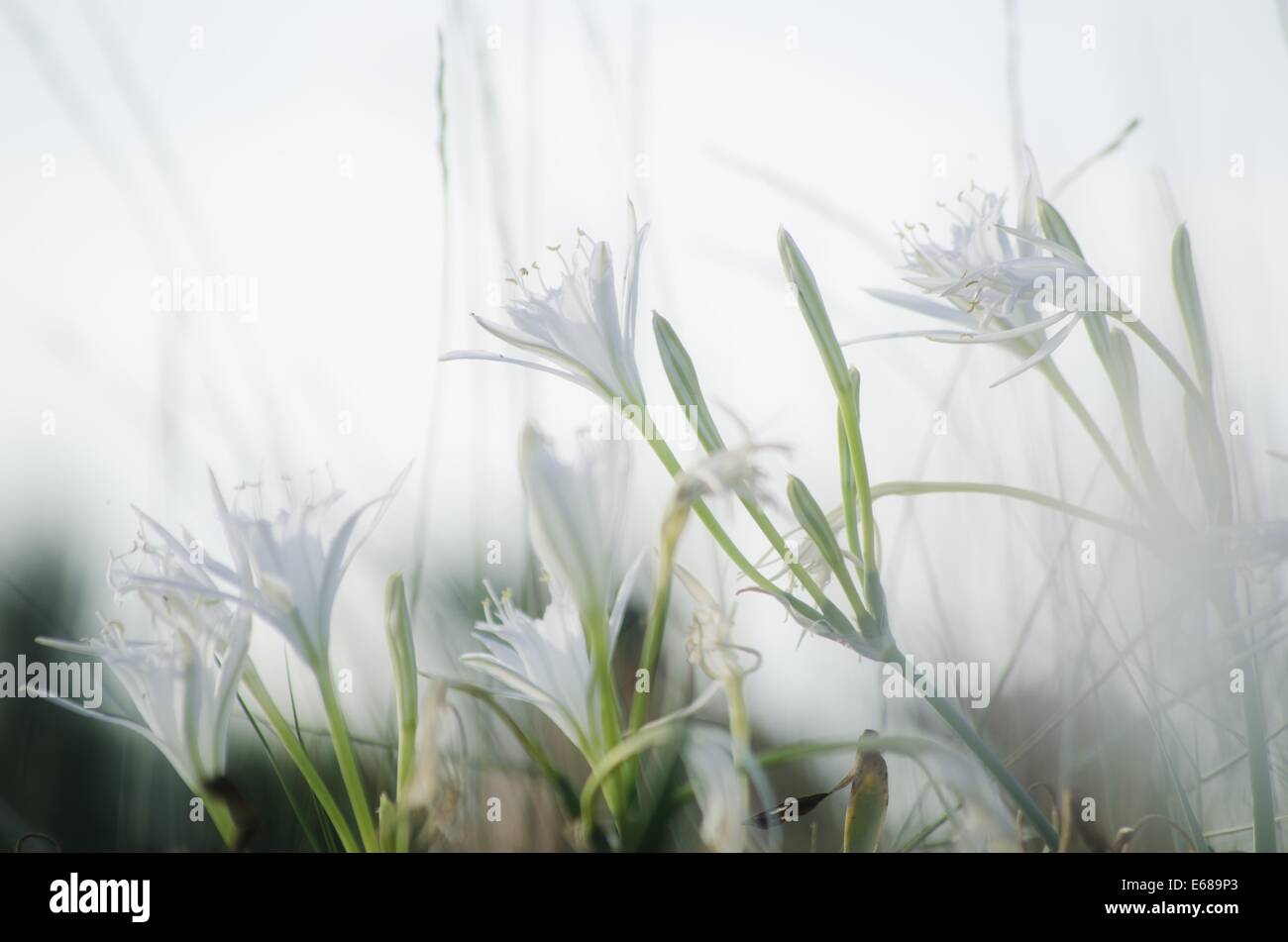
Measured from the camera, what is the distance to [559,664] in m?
0.45

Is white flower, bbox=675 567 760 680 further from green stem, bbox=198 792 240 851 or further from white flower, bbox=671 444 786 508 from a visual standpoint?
green stem, bbox=198 792 240 851

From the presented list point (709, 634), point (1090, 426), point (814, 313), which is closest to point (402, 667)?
point (709, 634)

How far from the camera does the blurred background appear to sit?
1.85 feet

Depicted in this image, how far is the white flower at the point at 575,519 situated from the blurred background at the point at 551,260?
13cm

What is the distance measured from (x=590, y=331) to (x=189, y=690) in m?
0.27

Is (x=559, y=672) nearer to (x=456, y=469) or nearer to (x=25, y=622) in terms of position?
(x=456, y=469)

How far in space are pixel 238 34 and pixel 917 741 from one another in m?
0.64

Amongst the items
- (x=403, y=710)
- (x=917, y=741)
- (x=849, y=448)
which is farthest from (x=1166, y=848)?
(x=403, y=710)

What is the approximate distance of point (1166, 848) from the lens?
533 millimetres

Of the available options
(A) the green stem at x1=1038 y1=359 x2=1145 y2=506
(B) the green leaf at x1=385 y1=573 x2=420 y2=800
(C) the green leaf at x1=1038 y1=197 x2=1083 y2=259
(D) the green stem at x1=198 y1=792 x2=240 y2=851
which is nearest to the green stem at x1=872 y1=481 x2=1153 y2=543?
(A) the green stem at x1=1038 y1=359 x2=1145 y2=506

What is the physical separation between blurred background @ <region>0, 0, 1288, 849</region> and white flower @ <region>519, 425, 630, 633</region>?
133 millimetres

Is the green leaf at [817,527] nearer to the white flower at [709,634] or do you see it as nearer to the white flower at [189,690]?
the white flower at [709,634]

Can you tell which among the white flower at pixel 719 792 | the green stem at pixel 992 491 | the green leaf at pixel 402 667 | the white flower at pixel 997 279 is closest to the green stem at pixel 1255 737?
the green stem at pixel 992 491

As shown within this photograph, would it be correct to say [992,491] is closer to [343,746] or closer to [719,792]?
[719,792]
